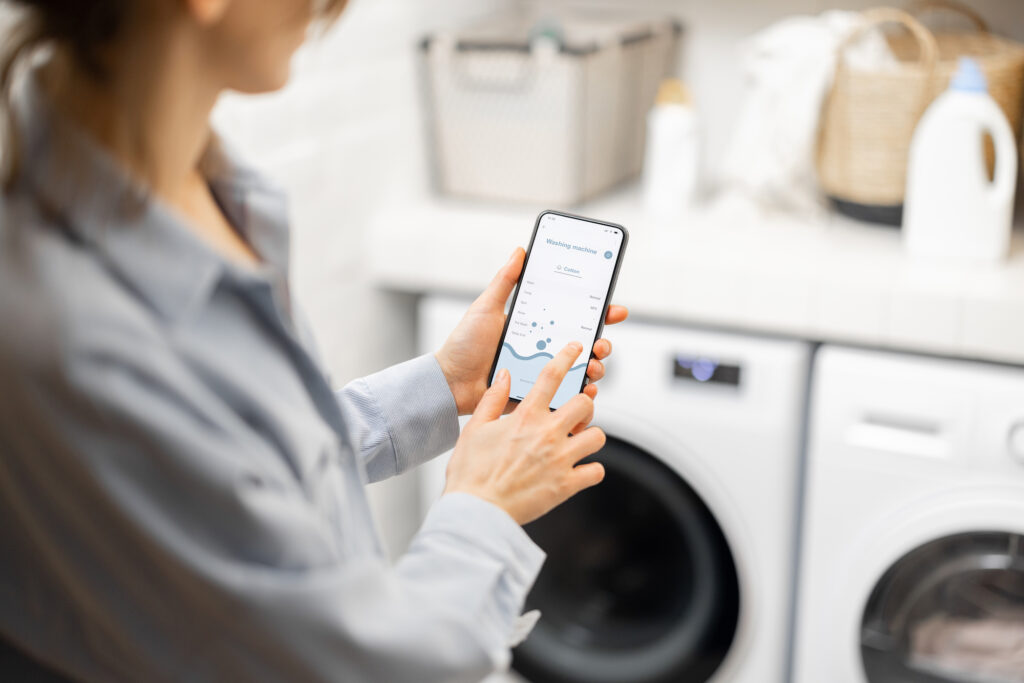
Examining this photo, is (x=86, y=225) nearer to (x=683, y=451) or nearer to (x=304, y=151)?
(x=304, y=151)

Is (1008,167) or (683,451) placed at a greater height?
(1008,167)

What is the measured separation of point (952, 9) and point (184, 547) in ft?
5.18

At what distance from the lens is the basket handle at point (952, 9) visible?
1.61 meters

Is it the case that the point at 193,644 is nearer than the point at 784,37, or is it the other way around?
the point at 193,644

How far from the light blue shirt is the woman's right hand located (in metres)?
0.09

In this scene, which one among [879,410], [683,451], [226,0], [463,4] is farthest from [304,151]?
[226,0]

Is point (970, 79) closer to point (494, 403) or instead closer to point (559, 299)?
point (559, 299)

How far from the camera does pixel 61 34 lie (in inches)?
17.3

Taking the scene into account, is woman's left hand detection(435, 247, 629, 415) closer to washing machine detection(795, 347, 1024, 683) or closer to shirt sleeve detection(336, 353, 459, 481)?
shirt sleeve detection(336, 353, 459, 481)

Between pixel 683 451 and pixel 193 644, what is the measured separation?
1.04 metres

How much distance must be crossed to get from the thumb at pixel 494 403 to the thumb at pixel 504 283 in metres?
0.11

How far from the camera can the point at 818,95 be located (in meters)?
1.52

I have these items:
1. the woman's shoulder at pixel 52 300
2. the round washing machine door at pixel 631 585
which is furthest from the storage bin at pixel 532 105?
the woman's shoulder at pixel 52 300

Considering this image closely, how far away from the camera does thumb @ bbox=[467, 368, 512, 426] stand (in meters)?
0.68
